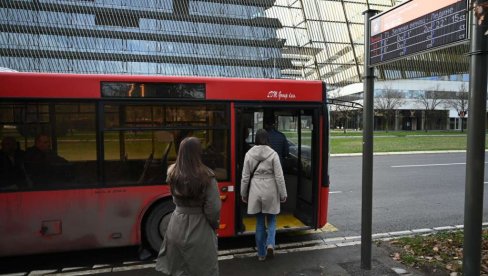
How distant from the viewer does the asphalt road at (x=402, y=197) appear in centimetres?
675

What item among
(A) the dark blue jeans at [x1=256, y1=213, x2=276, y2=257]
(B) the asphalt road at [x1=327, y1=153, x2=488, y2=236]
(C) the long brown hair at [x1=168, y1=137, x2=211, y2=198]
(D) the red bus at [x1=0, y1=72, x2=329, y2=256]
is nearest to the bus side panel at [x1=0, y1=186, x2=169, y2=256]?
(D) the red bus at [x1=0, y1=72, x2=329, y2=256]

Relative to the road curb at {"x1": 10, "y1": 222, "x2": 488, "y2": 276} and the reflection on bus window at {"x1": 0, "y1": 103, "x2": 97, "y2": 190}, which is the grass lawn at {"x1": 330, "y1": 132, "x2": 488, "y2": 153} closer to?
the road curb at {"x1": 10, "y1": 222, "x2": 488, "y2": 276}

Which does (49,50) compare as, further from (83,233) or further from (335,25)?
(83,233)

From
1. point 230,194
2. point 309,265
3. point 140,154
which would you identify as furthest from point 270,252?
point 140,154

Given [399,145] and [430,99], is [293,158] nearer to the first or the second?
[399,145]

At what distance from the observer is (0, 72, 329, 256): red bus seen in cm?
454

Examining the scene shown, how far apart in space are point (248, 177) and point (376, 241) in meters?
2.31

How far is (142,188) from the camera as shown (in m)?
4.91

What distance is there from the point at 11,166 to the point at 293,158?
420 centimetres

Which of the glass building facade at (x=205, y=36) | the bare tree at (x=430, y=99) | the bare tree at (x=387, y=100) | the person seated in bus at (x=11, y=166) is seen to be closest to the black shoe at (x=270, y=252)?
the person seated in bus at (x=11, y=166)

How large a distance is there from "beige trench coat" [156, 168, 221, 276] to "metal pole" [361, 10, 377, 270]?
204 cm

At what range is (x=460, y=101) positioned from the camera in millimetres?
53438

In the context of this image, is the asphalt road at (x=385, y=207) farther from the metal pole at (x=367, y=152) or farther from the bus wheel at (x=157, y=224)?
the metal pole at (x=367, y=152)

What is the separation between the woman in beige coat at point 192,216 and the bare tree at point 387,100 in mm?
51893
